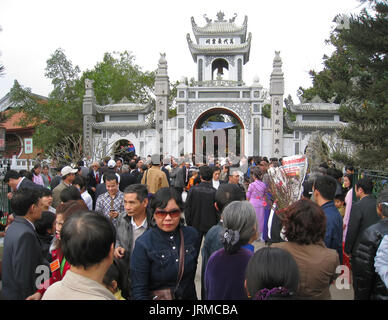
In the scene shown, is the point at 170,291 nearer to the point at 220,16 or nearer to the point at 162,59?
the point at 162,59

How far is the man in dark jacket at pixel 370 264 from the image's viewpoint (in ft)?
8.50

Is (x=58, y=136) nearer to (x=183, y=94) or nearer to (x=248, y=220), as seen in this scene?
(x=183, y=94)

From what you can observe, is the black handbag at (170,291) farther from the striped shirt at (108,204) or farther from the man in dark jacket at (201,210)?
the man in dark jacket at (201,210)

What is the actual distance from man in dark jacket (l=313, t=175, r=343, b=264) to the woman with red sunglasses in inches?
58.9

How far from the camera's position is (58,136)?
71.8 feet

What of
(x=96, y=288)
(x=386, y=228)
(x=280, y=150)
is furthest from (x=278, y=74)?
(x=96, y=288)

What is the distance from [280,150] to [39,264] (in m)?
17.8

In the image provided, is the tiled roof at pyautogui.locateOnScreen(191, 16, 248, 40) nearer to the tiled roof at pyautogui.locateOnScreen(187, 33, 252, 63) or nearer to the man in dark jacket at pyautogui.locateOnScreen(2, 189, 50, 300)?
the tiled roof at pyautogui.locateOnScreen(187, 33, 252, 63)

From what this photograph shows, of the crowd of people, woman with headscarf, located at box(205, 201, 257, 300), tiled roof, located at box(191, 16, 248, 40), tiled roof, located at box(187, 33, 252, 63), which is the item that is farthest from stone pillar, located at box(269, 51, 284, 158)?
woman with headscarf, located at box(205, 201, 257, 300)

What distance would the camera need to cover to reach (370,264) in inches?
104

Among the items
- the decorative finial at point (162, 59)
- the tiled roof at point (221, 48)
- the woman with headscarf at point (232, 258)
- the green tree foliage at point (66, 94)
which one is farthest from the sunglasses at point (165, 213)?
the tiled roof at point (221, 48)

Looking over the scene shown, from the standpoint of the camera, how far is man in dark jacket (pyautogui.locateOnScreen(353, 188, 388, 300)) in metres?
2.59

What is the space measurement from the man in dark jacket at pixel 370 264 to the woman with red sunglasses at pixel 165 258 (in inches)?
51.3
